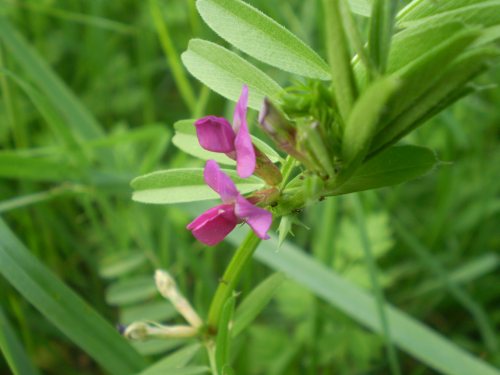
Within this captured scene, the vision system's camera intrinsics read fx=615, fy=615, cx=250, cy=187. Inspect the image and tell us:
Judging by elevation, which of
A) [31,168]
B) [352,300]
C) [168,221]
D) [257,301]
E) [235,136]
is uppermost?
[235,136]

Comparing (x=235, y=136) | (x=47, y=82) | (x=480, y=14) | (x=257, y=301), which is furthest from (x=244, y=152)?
(x=47, y=82)

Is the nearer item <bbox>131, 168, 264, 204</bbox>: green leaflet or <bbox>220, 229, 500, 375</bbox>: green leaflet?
<bbox>131, 168, 264, 204</bbox>: green leaflet

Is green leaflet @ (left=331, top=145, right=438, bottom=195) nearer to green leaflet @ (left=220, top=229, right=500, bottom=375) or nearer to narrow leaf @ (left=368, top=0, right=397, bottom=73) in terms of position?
narrow leaf @ (left=368, top=0, right=397, bottom=73)

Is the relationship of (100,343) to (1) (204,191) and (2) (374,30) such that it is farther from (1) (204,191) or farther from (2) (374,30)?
(2) (374,30)

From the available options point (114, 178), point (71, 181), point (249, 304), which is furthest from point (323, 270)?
point (71, 181)

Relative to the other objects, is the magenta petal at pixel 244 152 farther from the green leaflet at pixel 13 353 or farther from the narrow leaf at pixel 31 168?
the narrow leaf at pixel 31 168

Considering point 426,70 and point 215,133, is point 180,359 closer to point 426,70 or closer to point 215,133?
point 215,133

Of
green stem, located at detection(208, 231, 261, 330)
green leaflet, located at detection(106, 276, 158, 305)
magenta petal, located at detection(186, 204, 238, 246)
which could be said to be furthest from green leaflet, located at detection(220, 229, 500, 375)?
magenta petal, located at detection(186, 204, 238, 246)
